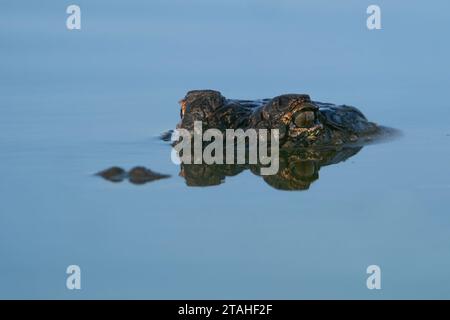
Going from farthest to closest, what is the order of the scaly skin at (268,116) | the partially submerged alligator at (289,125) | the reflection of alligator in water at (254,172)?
the scaly skin at (268,116)
the partially submerged alligator at (289,125)
the reflection of alligator in water at (254,172)

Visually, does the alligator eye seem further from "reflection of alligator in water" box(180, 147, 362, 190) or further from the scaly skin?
"reflection of alligator in water" box(180, 147, 362, 190)

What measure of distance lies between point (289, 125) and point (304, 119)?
0.17 meters

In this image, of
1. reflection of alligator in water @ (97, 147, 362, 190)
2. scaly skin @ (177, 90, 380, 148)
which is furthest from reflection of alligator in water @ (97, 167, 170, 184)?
scaly skin @ (177, 90, 380, 148)

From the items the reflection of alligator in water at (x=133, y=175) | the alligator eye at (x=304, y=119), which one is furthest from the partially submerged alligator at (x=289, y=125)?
the reflection of alligator in water at (x=133, y=175)

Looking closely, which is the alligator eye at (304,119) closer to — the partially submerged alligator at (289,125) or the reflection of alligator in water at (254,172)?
the partially submerged alligator at (289,125)

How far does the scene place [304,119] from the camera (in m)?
15.3

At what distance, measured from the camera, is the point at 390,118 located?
57.1 ft

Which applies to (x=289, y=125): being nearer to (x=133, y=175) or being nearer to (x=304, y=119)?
(x=304, y=119)

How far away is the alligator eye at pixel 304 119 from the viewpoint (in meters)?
15.2

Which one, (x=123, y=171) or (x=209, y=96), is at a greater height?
(x=209, y=96)

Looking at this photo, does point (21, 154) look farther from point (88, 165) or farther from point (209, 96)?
point (209, 96)

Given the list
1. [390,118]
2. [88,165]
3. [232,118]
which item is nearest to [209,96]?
[232,118]

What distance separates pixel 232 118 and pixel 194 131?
0.44 metres

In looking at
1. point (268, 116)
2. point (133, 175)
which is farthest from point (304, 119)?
point (133, 175)
